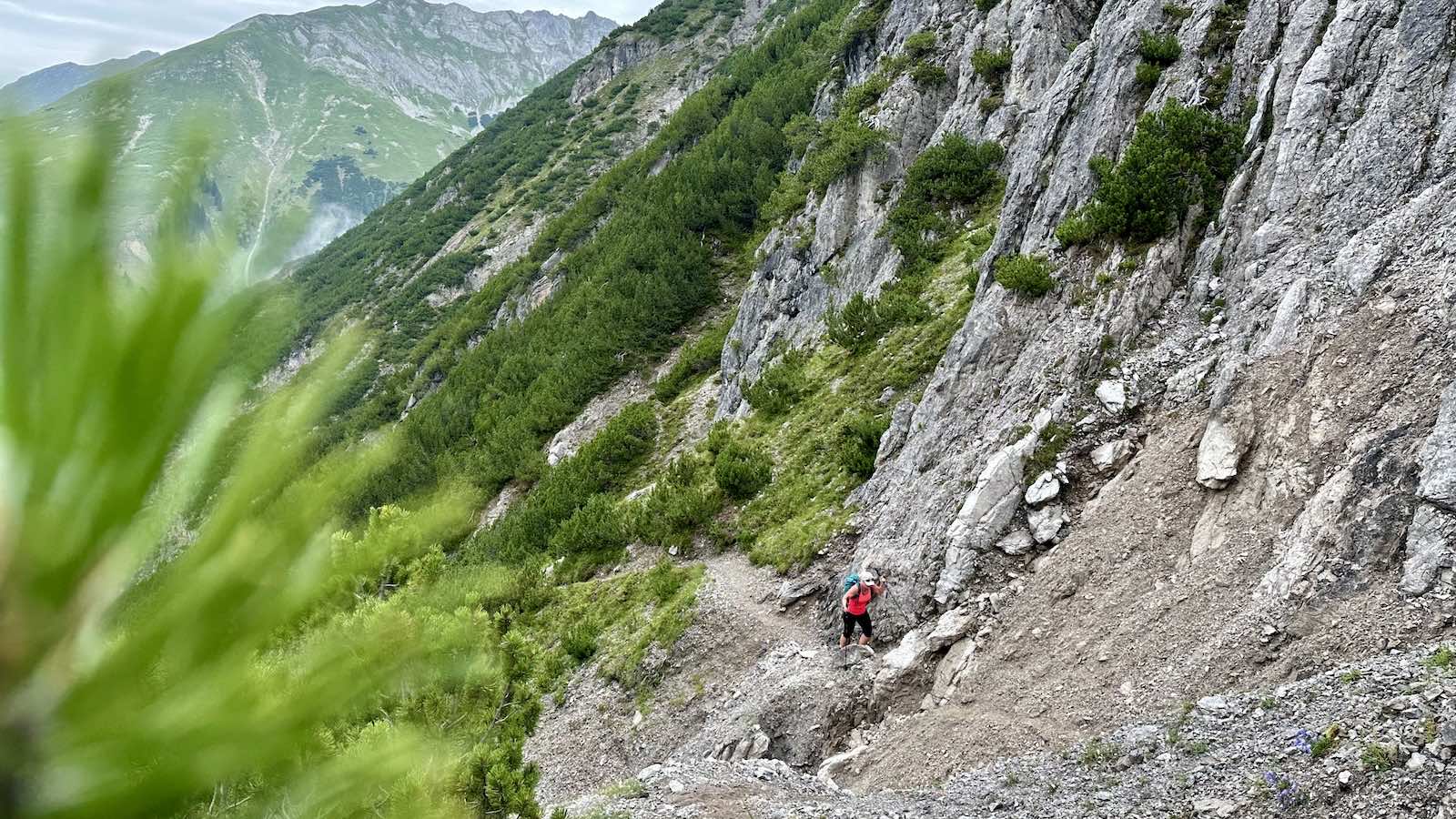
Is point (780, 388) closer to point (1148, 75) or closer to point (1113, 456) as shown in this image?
point (1148, 75)

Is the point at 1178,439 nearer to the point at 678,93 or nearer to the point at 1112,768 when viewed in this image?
the point at 1112,768

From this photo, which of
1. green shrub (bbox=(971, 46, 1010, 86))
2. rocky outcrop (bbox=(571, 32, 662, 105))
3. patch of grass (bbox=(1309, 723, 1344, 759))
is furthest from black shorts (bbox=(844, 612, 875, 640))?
rocky outcrop (bbox=(571, 32, 662, 105))

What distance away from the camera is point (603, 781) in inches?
468

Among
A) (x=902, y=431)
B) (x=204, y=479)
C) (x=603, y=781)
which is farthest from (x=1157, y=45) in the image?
(x=204, y=479)

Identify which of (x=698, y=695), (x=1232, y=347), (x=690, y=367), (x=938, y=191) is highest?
(x=938, y=191)

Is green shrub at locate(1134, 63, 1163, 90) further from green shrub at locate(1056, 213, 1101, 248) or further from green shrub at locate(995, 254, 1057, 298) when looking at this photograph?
green shrub at locate(995, 254, 1057, 298)

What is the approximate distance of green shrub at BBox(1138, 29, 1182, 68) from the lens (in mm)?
14391

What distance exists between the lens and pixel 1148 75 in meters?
14.4

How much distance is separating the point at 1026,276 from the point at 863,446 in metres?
4.55

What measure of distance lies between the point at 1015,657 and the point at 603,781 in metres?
6.34

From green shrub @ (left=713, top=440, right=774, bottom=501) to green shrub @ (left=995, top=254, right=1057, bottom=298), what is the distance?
6.50 m

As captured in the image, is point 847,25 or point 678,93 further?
point 678,93

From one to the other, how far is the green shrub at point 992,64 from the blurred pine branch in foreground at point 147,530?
82.2 ft

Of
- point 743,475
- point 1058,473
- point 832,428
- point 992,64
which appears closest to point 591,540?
point 743,475
